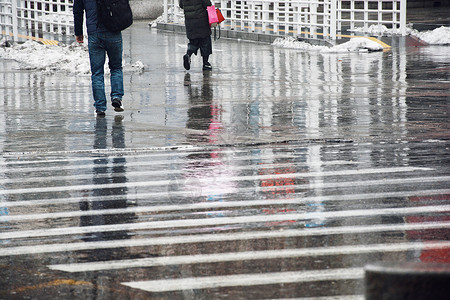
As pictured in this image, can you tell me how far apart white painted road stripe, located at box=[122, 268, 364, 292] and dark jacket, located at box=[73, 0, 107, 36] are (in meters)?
7.67

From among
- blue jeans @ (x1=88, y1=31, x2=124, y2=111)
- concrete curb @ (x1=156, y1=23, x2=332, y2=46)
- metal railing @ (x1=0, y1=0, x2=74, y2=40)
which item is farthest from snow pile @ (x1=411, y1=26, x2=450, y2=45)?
blue jeans @ (x1=88, y1=31, x2=124, y2=111)

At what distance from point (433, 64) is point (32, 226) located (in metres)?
14.2

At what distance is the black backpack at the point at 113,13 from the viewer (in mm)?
12094

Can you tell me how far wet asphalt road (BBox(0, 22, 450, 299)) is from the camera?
205 inches

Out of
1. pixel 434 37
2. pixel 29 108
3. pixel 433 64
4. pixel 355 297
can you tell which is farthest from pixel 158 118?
pixel 434 37

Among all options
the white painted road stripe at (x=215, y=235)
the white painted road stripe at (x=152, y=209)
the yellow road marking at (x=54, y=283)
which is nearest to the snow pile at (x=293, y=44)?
the white painted road stripe at (x=152, y=209)

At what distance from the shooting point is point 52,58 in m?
20.6

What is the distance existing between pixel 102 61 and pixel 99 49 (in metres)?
0.18

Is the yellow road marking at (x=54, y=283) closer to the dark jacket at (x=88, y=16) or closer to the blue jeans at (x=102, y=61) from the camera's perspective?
the blue jeans at (x=102, y=61)

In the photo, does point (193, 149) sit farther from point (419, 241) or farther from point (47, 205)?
point (419, 241)

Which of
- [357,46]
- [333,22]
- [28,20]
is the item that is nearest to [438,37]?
[357,46]

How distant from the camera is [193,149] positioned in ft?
31.7

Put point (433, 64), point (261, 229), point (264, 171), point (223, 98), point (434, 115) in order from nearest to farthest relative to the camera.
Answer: point (261, 229) → point (264, 171) → point (434, 115) → point (223, 98) → point (433, 64)

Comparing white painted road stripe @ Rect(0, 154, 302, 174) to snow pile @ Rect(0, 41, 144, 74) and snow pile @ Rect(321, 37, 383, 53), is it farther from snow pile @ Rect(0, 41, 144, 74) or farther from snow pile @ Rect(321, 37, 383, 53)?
snow pile @ Rect(321, 37, 383, 53)
